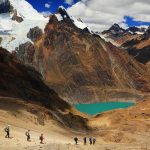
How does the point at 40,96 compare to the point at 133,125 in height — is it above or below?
above

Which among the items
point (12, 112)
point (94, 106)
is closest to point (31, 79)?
point (12, 112)

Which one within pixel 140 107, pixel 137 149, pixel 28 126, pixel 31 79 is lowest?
pixel 137 149

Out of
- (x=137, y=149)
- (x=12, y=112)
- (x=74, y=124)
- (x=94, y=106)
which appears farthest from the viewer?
(x=94, y=106)

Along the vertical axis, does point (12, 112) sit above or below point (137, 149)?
above

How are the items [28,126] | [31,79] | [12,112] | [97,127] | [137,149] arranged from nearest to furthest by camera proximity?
[137,149] → [28,126] → [12,112] → [97,127] → [31,79]

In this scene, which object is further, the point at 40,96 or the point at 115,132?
the point at 40,96

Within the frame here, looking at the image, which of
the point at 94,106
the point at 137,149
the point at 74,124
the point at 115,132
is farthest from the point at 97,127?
the point at 94,106

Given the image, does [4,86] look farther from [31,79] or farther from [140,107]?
[140,107]

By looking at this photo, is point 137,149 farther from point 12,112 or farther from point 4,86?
point 4,86

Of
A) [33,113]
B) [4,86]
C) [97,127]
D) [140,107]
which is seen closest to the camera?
[33,113]
